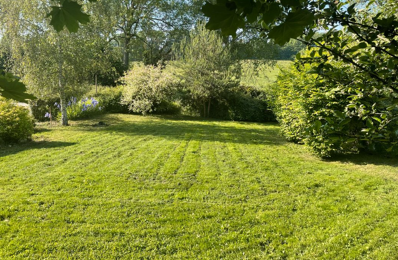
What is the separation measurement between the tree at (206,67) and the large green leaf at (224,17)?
1287 cm

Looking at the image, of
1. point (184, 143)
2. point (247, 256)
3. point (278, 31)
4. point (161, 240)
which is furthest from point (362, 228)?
point (184, 143)

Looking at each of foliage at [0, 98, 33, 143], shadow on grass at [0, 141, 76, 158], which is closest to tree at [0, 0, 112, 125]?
foliage at [0, 98, 33, 143]

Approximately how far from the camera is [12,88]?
0.89 m

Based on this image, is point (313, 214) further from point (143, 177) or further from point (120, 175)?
point (120, 175)

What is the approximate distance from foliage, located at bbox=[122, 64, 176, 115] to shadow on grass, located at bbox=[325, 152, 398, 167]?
925 centimetres

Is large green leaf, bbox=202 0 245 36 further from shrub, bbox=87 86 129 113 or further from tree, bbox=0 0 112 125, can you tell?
shrub, bbox=87 86 129 113

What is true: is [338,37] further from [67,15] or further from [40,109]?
[40,109]

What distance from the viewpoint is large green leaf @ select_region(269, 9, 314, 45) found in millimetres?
877

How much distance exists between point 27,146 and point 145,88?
738cm

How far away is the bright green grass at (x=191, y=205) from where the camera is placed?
2.65 meters

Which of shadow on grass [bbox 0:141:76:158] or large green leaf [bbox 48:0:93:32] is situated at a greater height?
large green leaf [bbox 48:0:93:32]

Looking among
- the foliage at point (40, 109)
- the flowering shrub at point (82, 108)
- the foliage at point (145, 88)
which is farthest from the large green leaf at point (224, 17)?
the foliage at point (145, 88)

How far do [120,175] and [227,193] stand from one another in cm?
199

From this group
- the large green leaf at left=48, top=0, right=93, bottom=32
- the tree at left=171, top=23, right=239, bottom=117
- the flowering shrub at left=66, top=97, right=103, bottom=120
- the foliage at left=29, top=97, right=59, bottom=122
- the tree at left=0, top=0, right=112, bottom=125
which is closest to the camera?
the large green leaf at left=48, top=0, right=93, bottom=32
